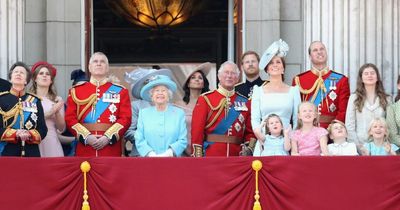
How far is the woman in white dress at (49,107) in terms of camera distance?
43.6 ft

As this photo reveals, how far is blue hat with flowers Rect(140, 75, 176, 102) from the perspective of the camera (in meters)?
13.4

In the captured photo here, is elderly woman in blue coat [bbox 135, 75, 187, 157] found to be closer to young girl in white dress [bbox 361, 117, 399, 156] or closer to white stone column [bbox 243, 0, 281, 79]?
young girl in white dress [bbox 361, 117, 399, 156]

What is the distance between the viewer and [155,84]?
13406 mm

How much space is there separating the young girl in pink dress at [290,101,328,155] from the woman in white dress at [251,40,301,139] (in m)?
0.23

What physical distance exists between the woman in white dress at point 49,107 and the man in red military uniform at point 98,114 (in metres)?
0.21

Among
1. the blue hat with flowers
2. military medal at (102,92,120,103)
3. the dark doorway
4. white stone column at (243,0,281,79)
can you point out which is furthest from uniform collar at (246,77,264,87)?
the dark doorway

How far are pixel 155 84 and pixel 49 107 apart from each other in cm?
114

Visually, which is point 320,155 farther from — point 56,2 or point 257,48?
point 56,2

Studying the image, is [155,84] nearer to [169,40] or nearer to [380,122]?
[380,122]

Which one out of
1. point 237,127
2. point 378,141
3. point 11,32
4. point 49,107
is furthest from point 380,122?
point 11,32

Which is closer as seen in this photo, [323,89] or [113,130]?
[113,130]

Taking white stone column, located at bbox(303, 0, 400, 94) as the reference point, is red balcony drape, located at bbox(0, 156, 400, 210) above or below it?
below

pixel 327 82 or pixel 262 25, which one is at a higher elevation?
pixel 262 25

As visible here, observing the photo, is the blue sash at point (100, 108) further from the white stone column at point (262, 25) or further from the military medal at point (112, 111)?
the white stone column at point (262, 25)
